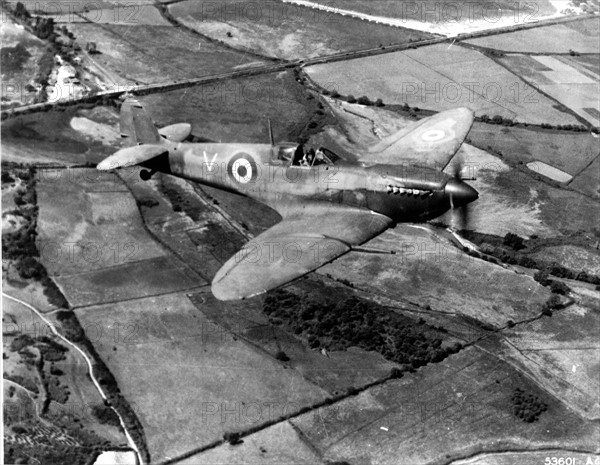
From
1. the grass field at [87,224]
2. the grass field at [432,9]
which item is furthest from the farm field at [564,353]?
the grass field at [432,9]

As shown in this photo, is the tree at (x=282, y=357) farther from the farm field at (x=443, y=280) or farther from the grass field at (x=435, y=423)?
the farm field at (x=443, y=280)

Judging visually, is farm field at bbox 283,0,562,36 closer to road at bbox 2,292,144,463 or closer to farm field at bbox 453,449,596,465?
road at bbox 2,292,144,463

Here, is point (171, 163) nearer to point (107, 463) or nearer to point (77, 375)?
point (77, 375)

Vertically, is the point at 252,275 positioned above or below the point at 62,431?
above

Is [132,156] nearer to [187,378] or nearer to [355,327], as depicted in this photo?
[187,378]

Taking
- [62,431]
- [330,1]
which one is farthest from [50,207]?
[330,1]

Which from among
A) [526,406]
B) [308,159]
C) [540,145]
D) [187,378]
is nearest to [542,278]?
[526,406]

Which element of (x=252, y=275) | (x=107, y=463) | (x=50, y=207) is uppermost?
(x=252, y=275)

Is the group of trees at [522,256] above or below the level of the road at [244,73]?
below
